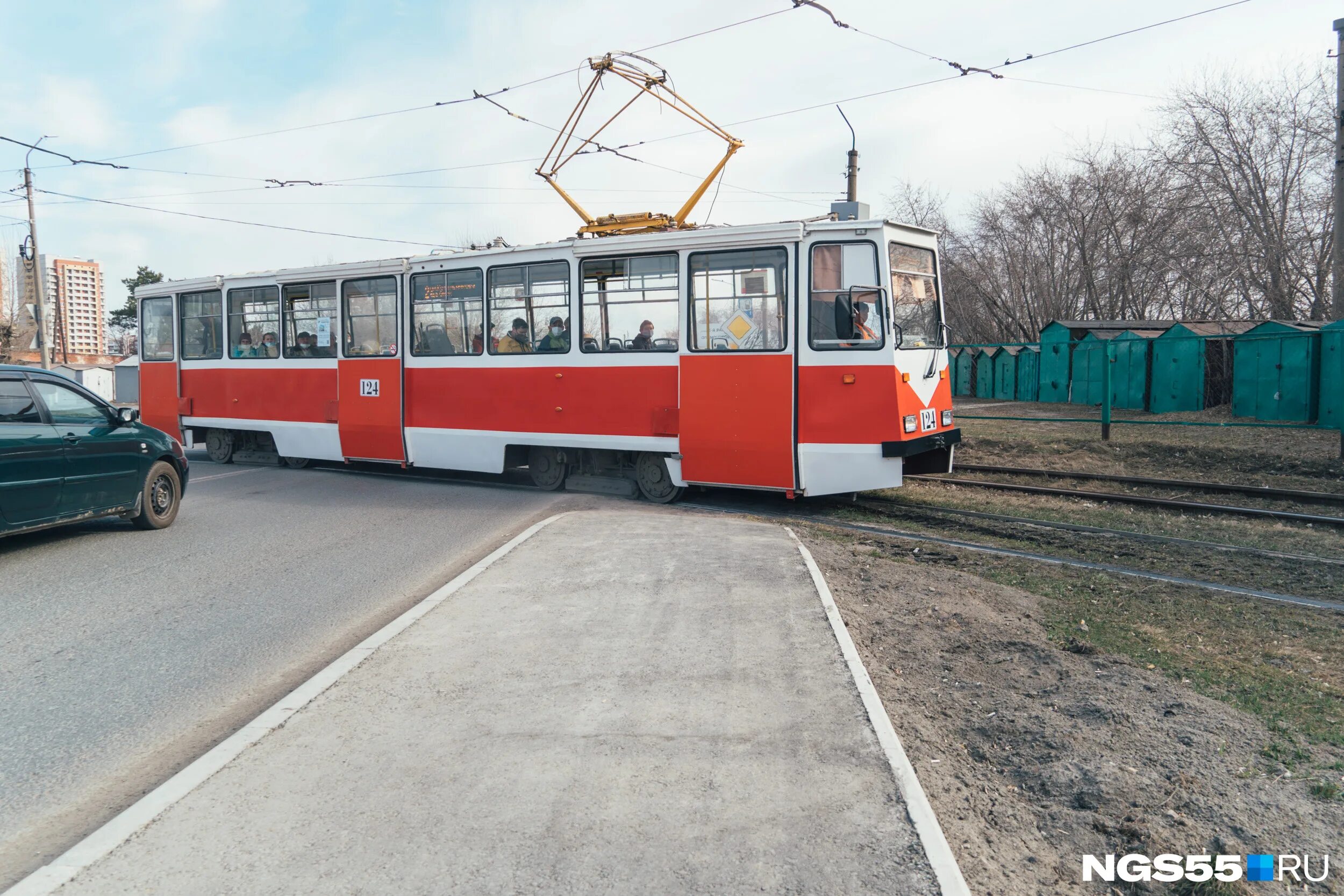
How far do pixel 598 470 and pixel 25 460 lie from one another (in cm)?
619

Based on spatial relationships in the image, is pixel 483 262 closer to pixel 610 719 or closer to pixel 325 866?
pixel 610 719

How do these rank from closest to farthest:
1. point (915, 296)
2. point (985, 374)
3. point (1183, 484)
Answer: point (915, 296) < point (1183, 484) < point (985, 374)

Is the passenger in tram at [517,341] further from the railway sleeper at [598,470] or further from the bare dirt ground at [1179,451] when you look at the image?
the bare dirt ground at [1179,451]

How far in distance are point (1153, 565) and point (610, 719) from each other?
5734 mm

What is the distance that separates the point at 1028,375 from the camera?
31875 mm

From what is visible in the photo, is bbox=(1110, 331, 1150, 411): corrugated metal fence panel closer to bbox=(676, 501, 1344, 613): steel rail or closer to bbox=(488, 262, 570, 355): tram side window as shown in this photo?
bbox=(676, 501, 1344, 613): steel rail

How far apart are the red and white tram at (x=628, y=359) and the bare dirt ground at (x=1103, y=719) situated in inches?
126

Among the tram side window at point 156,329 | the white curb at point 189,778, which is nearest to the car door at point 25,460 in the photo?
the white curb at point 189,778

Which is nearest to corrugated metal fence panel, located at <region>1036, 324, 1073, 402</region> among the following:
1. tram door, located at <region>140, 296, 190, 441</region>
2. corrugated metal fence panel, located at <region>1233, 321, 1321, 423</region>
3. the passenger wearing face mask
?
corrugated metal fence panel, located at <region>1233, 321, 1321, 423</region>

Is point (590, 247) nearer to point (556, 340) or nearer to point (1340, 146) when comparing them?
point (556, 340)

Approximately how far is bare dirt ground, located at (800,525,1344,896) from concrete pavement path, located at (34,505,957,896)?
41 centimetres

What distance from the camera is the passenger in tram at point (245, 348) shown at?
50.3 feet

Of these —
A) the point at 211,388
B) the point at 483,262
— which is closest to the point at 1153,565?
the point at 483,262

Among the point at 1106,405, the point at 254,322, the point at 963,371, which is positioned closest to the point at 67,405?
the point at 254,322
